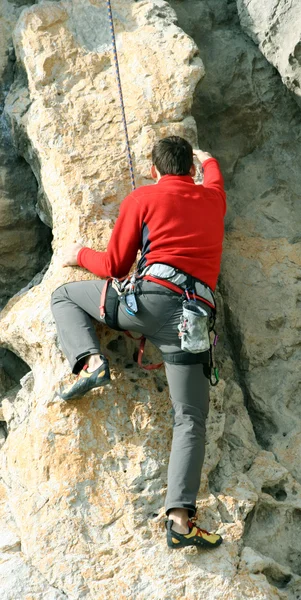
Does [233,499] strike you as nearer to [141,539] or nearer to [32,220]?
[141,539]

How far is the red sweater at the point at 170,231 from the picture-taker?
4.75 meters

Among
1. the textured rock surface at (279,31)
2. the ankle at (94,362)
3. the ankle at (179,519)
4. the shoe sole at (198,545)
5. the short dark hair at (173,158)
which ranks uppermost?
the textured rock surface at (279,31)

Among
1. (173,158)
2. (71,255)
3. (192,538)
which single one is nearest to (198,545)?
(192,538)

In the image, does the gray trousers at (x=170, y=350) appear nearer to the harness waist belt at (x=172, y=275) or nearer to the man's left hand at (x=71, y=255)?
the harness waist belt at (x=172, y=275)

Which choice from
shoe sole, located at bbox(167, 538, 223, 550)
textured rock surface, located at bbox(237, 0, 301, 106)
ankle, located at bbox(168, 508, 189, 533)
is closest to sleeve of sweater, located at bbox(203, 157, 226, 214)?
textured rock surface, located at bbox(237, 0, 301, 106)

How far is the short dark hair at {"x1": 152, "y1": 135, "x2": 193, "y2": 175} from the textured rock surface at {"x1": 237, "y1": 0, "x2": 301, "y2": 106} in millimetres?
1606

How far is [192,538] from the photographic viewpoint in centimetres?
446

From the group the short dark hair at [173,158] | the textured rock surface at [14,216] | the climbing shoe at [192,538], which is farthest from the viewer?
the textured rock surface at [14,216]

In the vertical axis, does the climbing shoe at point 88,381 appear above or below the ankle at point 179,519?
above

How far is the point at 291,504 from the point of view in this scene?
4973 millimetres

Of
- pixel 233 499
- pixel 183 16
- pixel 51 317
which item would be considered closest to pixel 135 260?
pixel 51 317

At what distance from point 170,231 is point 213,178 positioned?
73cm

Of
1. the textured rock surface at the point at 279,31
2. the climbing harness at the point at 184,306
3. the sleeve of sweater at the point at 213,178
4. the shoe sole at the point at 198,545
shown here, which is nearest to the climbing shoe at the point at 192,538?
the shoe sole at the point at 198,545

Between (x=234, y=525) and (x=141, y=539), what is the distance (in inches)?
22.9
